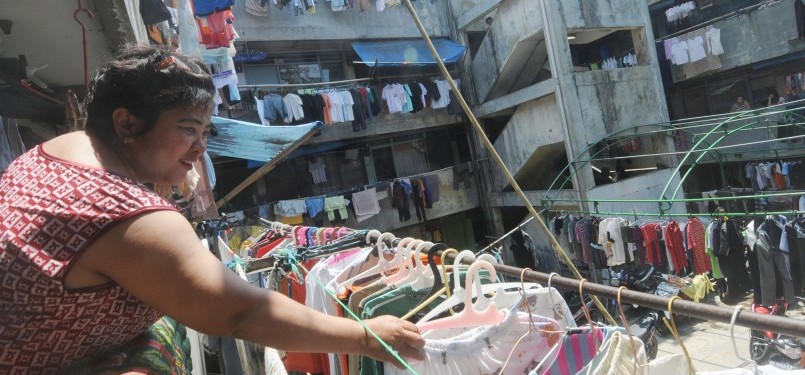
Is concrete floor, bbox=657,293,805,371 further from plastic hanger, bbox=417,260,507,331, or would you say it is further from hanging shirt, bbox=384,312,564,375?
plastic hanger, bbox=417,260,507,331

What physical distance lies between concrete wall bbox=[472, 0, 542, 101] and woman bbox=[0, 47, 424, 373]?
1300cm

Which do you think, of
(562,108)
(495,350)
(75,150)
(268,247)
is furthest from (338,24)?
(75,150)

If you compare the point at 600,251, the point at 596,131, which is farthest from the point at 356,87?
the point at 600,251

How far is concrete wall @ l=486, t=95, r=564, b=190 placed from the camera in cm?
1286

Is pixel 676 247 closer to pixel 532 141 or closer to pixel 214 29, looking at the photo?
pixel 532 141

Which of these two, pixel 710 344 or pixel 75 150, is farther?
pixel 710 344

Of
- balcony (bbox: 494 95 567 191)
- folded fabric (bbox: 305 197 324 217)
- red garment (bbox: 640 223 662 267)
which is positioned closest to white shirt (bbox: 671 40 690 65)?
balcony (bbox: 494 95 567 191)

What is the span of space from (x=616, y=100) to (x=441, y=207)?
583 cm

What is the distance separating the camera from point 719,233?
7609 millimetres

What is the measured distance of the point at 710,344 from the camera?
26.1 feet

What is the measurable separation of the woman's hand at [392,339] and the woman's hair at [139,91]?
2.53 feet

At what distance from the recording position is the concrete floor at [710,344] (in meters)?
7.18

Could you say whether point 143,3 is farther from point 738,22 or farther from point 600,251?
point 738,22

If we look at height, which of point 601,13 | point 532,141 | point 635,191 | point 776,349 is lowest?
point 776,349
